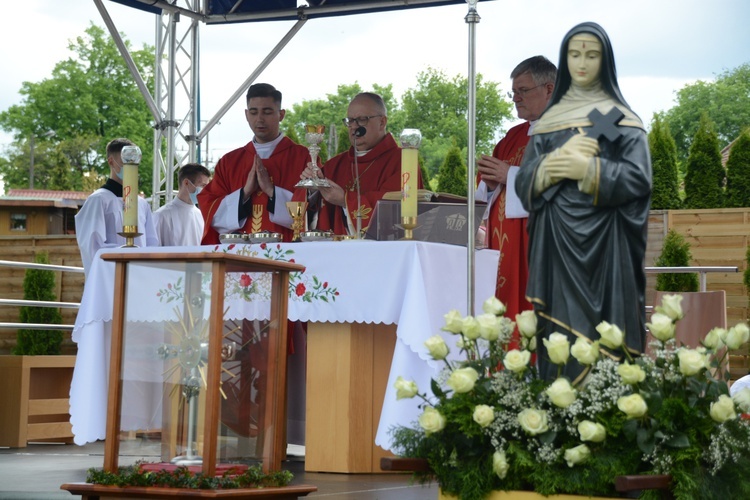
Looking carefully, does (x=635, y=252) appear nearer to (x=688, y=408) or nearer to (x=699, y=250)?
(x=688, y=408)

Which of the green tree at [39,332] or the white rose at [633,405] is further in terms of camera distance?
the green tree at [39,332]

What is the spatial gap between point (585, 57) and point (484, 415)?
4.30ft

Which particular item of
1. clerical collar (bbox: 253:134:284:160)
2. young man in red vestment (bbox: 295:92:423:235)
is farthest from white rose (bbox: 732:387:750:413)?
clerical collar (bbox: 253:134:284:160)

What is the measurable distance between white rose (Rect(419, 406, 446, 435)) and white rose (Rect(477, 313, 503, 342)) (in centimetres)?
28

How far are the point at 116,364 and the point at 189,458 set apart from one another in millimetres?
405

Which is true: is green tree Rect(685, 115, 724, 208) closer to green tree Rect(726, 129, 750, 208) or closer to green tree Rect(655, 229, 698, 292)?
green tree Rect(726, 129, 750, 208)

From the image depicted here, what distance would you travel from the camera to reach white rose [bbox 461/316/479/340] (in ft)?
11.4

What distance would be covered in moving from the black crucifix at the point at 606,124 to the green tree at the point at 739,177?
15.2 metres

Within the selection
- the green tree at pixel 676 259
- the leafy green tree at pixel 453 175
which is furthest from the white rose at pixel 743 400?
the leafy green tree at pixel 453 175

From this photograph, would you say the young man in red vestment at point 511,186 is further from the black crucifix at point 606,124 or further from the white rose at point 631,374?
the white rose at point 631,374

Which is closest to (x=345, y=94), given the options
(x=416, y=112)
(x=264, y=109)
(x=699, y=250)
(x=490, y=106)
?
(x=416, y=112)

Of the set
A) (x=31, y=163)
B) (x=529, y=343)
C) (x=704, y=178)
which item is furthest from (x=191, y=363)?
(x=31, y=163)

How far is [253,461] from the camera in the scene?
150 inches

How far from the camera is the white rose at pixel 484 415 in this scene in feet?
10.7
